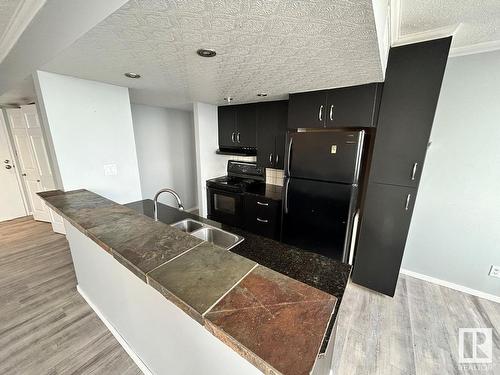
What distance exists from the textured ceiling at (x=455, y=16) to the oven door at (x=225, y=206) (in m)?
2.33

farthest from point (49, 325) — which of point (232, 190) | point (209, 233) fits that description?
point (232, 190)

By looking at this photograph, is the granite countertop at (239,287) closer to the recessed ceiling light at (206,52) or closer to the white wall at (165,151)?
the recessed ceiling light at (206,52)

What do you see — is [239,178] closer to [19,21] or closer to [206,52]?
[206,52]

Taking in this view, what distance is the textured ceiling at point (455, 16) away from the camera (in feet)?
4.22

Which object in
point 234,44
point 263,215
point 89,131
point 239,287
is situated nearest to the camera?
point 239,287

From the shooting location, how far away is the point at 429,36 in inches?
62.7

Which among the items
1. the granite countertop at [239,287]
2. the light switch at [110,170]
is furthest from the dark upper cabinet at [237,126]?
the granite countertop at [239,287]

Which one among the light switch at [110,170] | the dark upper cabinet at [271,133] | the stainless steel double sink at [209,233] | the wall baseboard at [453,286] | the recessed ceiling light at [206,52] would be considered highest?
the recessed ceiling light at [206,52]

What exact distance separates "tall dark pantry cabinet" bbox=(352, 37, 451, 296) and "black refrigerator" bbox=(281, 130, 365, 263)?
168mm

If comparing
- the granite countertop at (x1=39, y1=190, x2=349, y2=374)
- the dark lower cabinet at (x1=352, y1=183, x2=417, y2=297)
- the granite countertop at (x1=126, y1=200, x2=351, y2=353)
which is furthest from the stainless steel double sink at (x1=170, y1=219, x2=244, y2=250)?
the dark lower cabinet at (x1=352, y1=183, x2=417, y2=297)

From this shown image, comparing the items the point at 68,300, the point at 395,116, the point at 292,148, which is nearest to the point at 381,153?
the point at 395,116

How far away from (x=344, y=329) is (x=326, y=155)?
5.34ft

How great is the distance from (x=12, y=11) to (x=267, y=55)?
67.6 inches

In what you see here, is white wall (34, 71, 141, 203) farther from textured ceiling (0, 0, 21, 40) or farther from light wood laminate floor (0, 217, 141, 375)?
light wood laminate floor (0, 217, 141, 375)
